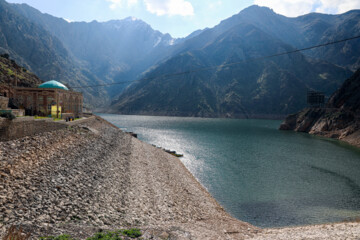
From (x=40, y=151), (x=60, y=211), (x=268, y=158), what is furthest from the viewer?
(x=268, y=158)

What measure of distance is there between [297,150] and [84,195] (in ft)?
184

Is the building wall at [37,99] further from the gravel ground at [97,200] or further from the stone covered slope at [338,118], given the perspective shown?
the stone covered slope at [338,118]

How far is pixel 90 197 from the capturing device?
16938 millimetres

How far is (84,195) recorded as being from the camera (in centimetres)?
1694

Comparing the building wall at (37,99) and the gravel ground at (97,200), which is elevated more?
the building wall at (37,99)

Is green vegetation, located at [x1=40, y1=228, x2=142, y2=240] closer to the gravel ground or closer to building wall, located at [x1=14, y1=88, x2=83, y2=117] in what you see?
the gravel ground

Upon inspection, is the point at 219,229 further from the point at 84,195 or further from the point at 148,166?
the point at 148,166

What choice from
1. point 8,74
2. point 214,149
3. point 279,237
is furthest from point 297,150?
point 8,74

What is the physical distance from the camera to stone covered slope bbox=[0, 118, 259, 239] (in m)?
12.9

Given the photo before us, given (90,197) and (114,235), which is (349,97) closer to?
(90,197)

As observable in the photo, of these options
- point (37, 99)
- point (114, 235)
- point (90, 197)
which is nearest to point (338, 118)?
point (90, 197)

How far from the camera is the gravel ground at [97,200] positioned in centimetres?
1298

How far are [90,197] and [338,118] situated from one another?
316ft

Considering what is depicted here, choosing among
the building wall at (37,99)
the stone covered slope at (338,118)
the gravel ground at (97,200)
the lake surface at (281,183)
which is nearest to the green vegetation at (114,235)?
the gravel ground at (97,200)
